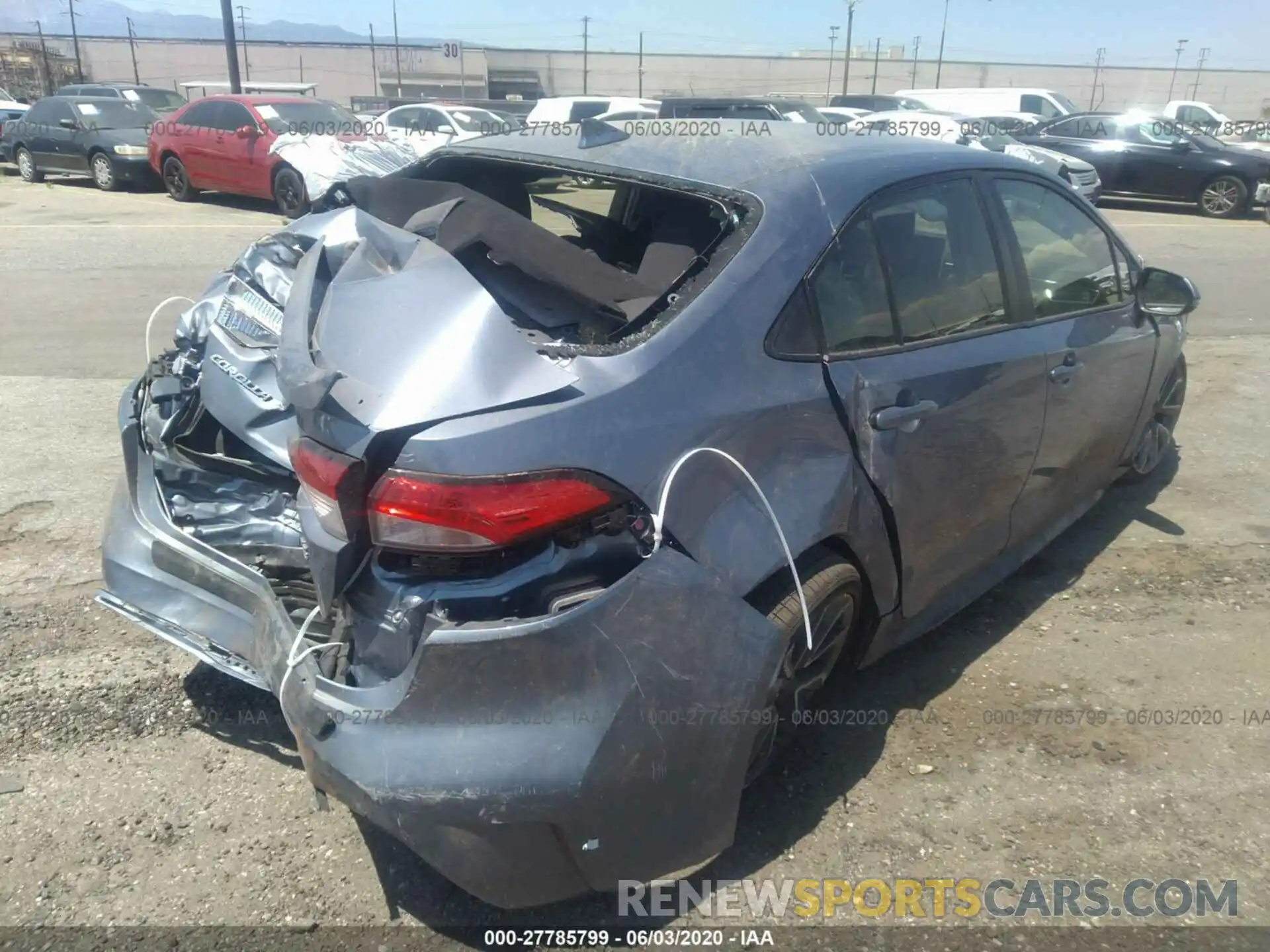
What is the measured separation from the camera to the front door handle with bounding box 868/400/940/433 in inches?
110

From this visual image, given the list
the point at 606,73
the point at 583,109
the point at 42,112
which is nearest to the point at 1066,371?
the point at 42,112

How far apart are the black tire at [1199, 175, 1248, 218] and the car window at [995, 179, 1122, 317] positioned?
1497cm

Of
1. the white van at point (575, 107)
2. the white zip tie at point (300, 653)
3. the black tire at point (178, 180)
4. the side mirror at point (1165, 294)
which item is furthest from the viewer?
the white van at point (575, 107)

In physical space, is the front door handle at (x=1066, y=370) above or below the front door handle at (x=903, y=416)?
below

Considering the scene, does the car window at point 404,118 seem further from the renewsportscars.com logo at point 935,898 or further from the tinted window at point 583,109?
the renewsportscars.com logo at point 935,898

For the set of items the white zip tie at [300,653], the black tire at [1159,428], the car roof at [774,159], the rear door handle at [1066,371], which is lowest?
the black tire at [1159,428]

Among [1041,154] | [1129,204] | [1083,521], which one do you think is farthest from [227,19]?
[1083,521]

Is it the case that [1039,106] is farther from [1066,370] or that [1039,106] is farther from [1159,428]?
[1066,370]

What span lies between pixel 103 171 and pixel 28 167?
3.23 m

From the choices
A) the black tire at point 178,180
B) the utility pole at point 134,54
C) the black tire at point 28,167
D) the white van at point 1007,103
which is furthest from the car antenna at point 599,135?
the utility pole at point 134,54

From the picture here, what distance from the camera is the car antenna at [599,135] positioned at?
3.33 metres

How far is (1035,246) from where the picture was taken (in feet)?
12.1

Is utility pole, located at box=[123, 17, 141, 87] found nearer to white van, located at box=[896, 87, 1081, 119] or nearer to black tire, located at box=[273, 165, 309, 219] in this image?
white van, located at box=[896, 87, 1081, 119]

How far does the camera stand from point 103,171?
17.6m
